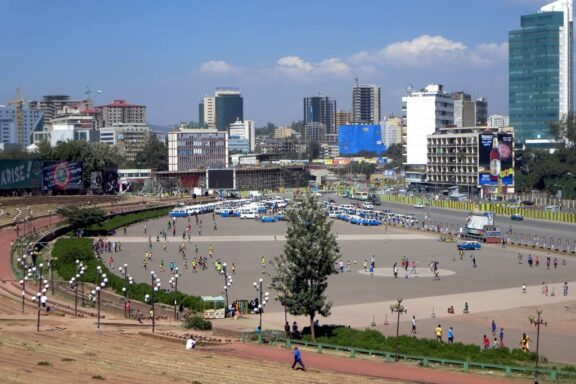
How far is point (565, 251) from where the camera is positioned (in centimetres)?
4997

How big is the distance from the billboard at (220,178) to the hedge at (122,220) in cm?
2317

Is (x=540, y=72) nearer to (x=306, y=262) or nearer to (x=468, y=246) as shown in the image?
(x=468, y=246)

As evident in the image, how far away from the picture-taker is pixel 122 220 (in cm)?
6762

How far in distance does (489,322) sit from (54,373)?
1598cm

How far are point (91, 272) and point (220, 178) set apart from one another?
6671 centimetres

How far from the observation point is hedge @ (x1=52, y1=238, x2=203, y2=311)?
31.9 metres

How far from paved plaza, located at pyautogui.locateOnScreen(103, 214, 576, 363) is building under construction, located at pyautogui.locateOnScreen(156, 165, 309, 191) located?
149 feet

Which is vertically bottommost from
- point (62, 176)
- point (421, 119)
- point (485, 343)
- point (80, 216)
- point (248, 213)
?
point (485, 343)

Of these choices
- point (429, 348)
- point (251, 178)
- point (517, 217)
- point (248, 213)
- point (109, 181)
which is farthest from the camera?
point (251, 178)

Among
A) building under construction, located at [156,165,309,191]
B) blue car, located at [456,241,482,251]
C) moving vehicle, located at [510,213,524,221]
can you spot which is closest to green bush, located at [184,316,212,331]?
blue car, located at [456,241,482,251]

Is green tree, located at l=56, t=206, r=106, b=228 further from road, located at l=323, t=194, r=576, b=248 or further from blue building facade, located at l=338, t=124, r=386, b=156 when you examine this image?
blue building facade, located at l=338, t=124, r=386, b=156

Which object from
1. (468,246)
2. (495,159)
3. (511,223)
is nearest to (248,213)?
(511,223)

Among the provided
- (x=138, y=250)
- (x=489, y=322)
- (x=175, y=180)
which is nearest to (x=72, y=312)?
(x=489, y=322)

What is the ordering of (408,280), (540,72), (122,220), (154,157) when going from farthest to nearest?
(540,72) → (154,157) → (122,220) → (408,280)
